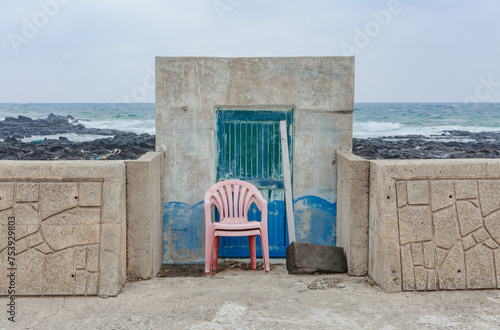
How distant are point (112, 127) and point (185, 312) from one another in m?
38.5

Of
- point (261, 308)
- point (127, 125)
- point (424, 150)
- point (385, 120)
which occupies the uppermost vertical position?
point (385, 120)

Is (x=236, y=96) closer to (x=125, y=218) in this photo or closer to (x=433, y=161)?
(x=125, y=218)

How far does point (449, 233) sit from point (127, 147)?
2070 centimetres

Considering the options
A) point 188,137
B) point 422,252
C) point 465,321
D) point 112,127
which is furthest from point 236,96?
point 112,127

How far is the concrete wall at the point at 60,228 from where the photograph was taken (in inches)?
178

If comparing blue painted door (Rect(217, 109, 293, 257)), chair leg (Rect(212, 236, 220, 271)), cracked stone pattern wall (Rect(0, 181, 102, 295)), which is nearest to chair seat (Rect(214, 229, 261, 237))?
chair leg (Rect(212, 236, 220, 271))

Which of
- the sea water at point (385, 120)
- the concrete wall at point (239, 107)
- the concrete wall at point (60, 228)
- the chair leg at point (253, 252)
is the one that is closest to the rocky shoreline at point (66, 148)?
the sea water at point (385, 120)

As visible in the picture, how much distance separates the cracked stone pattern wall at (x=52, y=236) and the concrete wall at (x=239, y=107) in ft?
5.53

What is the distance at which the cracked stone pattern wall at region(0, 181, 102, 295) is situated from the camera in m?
4.52

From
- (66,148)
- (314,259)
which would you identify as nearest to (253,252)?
(314,259)

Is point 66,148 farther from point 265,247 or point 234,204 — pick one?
point 265,247

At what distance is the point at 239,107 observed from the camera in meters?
6.20

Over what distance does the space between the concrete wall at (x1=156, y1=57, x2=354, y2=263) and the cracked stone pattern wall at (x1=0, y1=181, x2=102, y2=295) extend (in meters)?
1.69

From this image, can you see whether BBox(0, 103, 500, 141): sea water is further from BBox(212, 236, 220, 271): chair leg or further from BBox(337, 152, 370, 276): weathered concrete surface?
BBox(337, 152, 370, 276): weathered concrete surface
